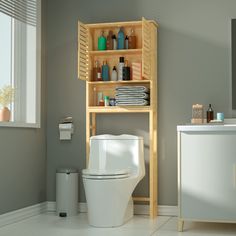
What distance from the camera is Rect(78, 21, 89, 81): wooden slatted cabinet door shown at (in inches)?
196

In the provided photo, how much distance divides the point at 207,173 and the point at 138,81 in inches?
46.7

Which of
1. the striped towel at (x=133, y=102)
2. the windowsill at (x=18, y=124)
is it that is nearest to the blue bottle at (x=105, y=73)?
the striped towel at (x=133, y=102)

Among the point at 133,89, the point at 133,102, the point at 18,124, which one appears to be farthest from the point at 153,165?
the point at 18,124

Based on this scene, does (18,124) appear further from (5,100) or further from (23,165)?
(23,165)

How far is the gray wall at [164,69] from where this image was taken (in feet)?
16.2

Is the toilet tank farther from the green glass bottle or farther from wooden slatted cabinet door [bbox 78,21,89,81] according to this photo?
the green glass bottle

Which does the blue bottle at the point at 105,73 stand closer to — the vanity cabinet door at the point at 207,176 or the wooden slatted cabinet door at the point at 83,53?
the wooden slatted cabinet door at the point at 83,53

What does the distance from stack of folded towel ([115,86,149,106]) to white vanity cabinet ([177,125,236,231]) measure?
689 millimetres

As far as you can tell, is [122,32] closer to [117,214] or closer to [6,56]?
[6,56]

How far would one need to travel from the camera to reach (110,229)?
4312 mm

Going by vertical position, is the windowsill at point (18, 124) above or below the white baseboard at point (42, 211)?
above

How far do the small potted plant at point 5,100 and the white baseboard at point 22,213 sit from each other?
856 millimetres

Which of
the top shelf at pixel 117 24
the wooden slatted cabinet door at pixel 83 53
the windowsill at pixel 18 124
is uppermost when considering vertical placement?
the top shelf at pixel 117 24

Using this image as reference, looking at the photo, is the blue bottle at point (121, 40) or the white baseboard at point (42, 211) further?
the blue bottle at point (121, 40)
